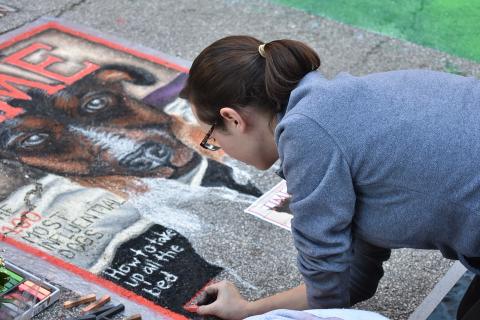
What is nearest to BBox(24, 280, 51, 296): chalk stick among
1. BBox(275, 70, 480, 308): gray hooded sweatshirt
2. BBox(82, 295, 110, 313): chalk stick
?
BBox(82, 295, 110, 313): chalk stick

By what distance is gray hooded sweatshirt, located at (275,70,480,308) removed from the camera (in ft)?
6.24

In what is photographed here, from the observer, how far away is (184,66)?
4129mm

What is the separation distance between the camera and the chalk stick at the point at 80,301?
2.61 m

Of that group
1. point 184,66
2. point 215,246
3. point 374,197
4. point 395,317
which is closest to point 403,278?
point 395,317

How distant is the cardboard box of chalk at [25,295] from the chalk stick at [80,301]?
0.18 feet

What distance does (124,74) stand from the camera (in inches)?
158

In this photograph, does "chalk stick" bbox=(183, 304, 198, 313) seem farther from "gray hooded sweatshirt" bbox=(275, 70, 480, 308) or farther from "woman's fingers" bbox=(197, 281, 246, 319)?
"gray hooded sweatshirt" bbox=(275, 70, 480, 308)

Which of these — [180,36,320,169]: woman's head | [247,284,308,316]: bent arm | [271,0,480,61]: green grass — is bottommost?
[271,0,480,61]: green grass

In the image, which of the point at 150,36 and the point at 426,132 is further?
the point at 150,36

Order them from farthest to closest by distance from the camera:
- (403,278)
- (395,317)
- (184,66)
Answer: (184,66) → (403,278) → (395,317)

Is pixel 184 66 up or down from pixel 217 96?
down

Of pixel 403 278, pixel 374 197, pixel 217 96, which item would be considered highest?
pixel 217 96

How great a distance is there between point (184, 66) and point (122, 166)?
92cm

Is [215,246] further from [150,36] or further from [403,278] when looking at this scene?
[150,36]
